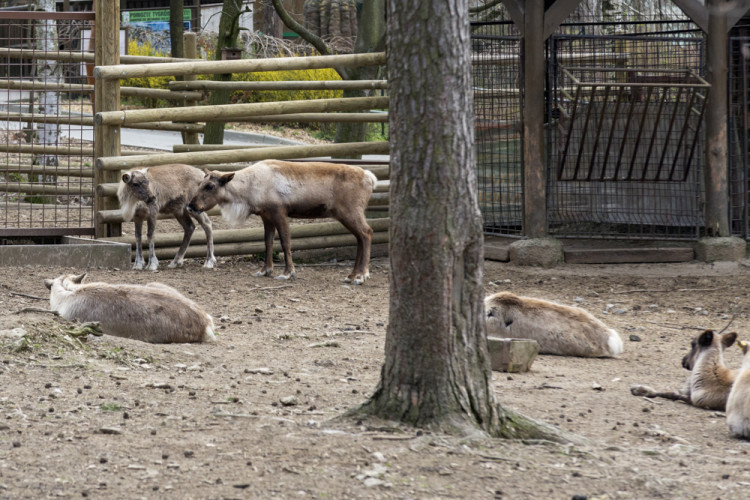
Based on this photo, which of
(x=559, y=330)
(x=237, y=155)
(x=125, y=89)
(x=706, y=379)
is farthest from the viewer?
(x=125, y=89)

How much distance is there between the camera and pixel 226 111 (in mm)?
9977

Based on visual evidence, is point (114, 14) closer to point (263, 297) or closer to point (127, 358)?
point (263, 297)

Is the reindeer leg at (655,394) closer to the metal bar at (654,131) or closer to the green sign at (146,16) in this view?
the metal bar at (654,131)

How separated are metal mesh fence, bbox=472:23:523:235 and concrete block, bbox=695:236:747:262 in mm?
2258

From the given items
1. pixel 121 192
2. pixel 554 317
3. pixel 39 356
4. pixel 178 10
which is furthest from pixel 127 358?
pixel 178 10

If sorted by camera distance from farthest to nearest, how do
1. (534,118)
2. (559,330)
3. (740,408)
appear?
(534,118) < (559,330) < (740,408)

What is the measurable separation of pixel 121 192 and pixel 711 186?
6180 millimetres

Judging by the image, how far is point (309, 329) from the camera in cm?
712

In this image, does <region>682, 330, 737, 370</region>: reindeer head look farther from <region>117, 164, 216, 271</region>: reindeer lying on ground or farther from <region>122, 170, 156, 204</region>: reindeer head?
<region>122, 170, 156, 204</region>: reindeer head

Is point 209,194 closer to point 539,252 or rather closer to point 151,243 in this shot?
point 151,243

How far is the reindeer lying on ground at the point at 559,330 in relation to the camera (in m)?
6.45

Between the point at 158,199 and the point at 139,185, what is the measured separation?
269mm

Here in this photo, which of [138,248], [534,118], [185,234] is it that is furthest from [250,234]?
[534,118]

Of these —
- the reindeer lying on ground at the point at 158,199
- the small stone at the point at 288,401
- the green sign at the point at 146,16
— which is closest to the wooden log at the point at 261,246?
the reindeer lying on ground at the point at 158,199
